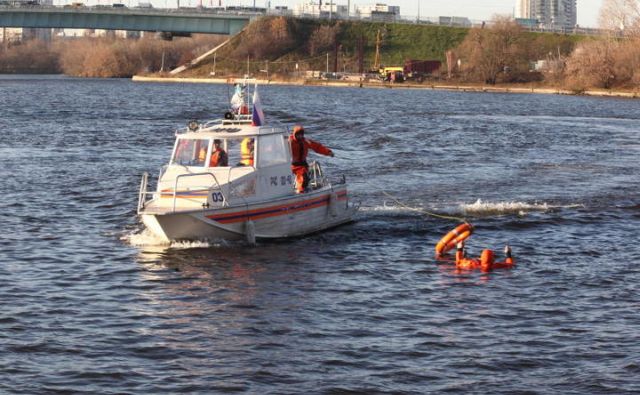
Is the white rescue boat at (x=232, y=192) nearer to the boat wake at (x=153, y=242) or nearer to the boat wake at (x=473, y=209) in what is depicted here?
the boat wake at (x=153, y=242)

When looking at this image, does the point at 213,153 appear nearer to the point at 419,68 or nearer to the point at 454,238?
the point at 454,238

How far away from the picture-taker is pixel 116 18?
537ft

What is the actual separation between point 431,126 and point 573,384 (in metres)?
54.6

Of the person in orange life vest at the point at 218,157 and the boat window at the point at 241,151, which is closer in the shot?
the person in orange life vest at the point at 218,157

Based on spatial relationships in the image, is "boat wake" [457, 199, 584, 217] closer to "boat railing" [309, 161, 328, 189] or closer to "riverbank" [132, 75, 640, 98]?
"boat railing" [309, 161, 328, 189]

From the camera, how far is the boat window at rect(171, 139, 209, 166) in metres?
27.8

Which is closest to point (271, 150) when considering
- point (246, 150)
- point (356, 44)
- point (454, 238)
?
point (246, 150)

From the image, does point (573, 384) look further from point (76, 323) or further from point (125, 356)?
point (76, 323)

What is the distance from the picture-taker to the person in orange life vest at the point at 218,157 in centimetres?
2767

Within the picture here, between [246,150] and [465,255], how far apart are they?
6134 millimetres

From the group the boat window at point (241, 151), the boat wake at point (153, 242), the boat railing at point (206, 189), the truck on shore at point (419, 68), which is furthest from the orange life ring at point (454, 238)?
the truck on shore at point (419, 68)

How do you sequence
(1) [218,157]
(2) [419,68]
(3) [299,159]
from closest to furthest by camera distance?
(1) [218,157]
(3) [299,159]
(2) [419,68]

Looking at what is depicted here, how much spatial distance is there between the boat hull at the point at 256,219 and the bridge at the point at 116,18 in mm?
131158

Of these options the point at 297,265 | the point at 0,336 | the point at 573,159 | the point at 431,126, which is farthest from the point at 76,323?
the point at 431,126
